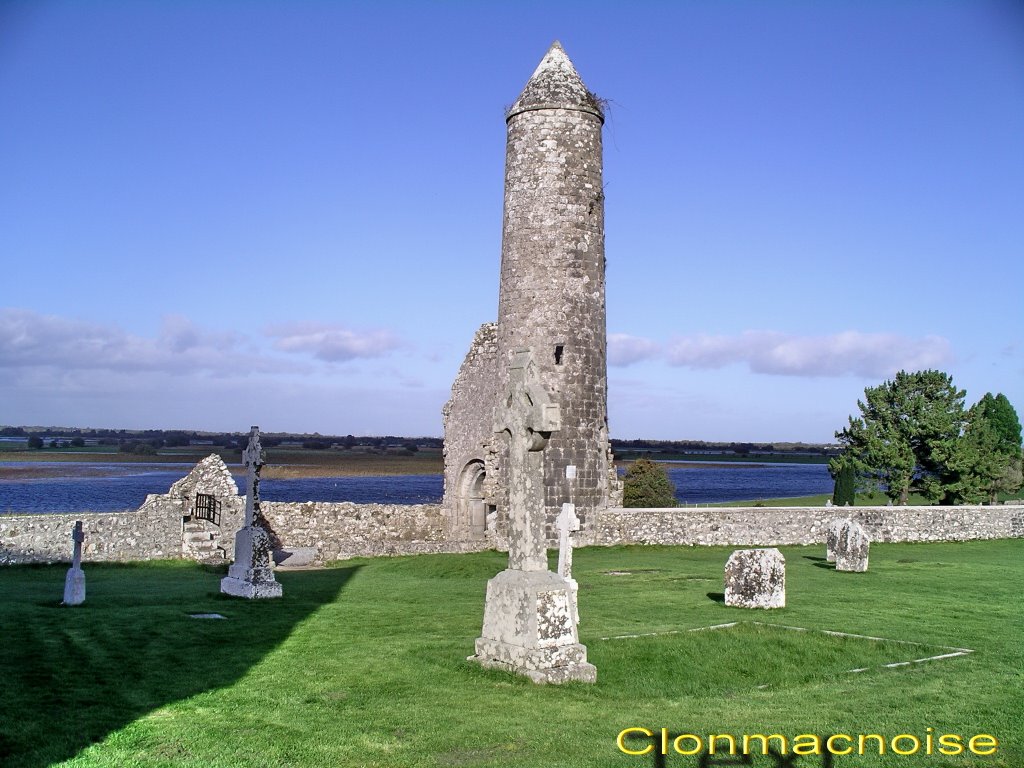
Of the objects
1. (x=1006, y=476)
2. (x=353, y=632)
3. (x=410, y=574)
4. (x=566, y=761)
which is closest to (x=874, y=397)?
(x=1006, y=476)

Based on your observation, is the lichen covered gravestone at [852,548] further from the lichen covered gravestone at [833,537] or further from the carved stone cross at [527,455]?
the carved stone cross at [527,455]

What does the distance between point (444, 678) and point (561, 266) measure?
1610 centimetres

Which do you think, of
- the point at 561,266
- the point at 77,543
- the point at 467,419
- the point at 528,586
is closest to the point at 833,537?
the point at 561,266

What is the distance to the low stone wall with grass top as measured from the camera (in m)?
25.2

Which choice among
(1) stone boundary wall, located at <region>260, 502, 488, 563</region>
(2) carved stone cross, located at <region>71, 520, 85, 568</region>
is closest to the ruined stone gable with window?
(1) stone boundary wall, located at <region>260, 502, 488, 563</region>

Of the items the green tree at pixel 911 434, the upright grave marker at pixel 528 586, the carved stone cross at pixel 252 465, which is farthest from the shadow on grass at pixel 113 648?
the green tree at pixel 911 434

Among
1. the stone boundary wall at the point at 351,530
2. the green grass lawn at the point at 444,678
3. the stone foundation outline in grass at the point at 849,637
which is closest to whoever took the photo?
the green grass lawn at the point at 444,678

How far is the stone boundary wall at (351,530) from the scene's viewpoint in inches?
867

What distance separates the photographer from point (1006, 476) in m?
43.4

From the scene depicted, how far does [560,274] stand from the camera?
24.4 metres

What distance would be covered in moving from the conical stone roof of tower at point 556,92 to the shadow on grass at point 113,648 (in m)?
13.3

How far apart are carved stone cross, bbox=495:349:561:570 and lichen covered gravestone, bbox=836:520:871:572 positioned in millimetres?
11338

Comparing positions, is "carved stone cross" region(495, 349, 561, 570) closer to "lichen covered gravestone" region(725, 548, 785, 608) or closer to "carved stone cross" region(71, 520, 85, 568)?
"lichen covered gravestone" region(725, 548, 785, 608)

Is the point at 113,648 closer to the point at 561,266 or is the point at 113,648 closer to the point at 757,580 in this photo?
the point at 757,580
